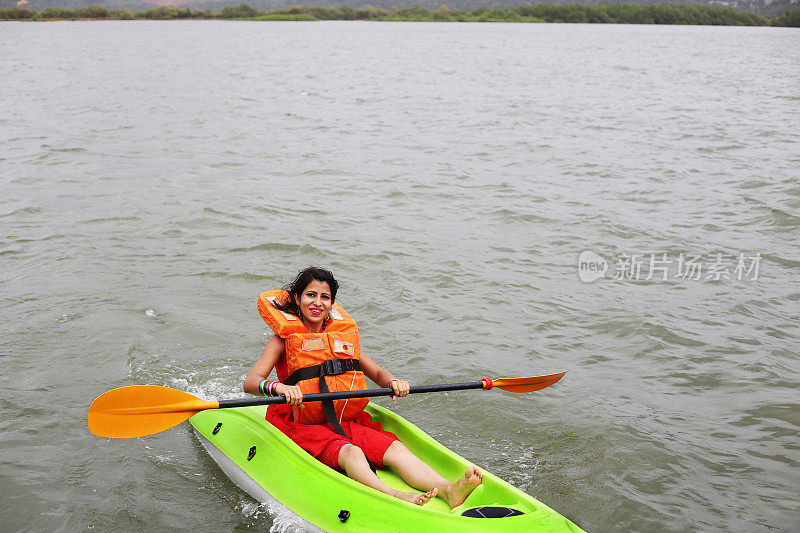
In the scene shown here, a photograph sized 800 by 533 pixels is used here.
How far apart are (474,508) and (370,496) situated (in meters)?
0.48

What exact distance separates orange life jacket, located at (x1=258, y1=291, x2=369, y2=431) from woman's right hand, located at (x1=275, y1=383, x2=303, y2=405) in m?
0.20

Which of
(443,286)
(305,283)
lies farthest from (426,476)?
(443,286)

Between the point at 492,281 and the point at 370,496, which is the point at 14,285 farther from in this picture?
the point at 370,496

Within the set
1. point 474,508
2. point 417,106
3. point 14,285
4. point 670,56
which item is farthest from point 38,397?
point 670,56

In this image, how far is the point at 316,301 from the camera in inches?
161

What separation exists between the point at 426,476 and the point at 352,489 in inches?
15.4

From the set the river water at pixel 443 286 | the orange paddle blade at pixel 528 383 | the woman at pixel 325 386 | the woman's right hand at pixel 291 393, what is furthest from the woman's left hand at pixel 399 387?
the river water at pixel 443 286

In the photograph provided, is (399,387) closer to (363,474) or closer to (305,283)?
(363,474)

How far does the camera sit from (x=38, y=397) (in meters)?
5.07

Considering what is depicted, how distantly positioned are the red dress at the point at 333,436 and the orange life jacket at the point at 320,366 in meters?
0.06

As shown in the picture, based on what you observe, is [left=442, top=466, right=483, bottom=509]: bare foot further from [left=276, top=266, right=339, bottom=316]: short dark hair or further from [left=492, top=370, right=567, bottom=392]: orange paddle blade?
[left=276, top=266, right=339, bottom=316]: short dark hair

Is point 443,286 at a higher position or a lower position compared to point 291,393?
lower

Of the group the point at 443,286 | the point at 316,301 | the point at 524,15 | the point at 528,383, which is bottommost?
the point at 443,286

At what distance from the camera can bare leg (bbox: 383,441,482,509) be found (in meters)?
3.49
